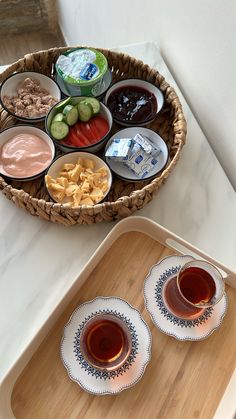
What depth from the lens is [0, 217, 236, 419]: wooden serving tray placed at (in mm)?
723

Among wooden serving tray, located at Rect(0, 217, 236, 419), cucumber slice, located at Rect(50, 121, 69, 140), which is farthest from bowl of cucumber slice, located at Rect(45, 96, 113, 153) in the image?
wooden serving tray, located at Rect(0, 217, 236, 419)

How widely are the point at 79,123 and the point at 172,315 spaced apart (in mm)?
558

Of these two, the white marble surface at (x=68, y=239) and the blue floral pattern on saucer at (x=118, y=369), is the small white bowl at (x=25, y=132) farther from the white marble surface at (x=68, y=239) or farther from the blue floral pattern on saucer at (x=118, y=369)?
the blue floral pattern on saucer at (x=118, y=369)

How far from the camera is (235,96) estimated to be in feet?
3.09

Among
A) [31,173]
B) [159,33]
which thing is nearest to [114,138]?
[31,173]

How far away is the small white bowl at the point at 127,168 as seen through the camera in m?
0.99

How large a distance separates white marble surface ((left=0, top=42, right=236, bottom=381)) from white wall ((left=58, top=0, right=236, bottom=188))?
0.06 metres

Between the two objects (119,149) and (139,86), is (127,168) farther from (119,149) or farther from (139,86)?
(139,86)

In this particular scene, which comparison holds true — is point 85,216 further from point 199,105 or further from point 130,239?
point 199,105

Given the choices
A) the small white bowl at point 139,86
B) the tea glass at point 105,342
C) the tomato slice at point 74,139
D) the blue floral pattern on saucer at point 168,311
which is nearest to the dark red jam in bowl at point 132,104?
the small white bowl at point 139,86

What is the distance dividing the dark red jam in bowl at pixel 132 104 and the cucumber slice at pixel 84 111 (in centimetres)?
6

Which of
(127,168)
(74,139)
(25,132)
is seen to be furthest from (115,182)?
(25,132)

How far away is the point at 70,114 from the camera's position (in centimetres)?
105

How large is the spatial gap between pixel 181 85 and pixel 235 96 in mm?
292
